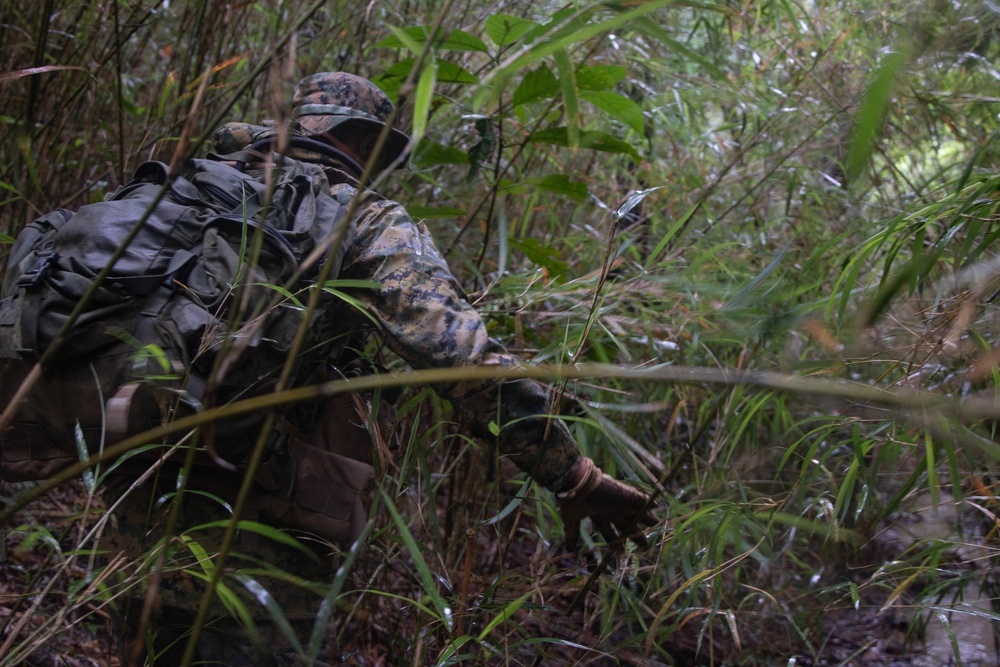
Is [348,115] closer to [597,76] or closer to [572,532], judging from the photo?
[597,76]

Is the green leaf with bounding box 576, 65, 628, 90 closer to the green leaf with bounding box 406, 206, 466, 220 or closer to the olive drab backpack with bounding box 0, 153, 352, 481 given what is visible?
the green leaf with bounding box 406, 206, 466, 220

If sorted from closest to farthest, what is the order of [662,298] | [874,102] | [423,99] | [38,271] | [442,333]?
1. [874,102]
2. [423,99]
3. [38,271]
4. [442,333]
5. [662,298]

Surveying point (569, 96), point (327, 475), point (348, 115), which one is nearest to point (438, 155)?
point (348, 115)

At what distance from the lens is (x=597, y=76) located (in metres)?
1.74

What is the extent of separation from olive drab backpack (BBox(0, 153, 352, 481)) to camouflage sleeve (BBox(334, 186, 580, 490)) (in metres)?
0.10

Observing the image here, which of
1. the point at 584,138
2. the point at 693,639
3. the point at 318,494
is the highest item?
the point at 584,138

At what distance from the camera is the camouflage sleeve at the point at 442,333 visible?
148 centimetres

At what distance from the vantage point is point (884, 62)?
0.66m

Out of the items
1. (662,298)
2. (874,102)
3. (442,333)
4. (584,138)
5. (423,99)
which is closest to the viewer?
(874,102)

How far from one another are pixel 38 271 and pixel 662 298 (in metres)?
1.43

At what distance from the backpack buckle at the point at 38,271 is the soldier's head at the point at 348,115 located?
65 centimetres

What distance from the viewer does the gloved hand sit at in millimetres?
1563

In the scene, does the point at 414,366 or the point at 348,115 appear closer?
the point at 414,366

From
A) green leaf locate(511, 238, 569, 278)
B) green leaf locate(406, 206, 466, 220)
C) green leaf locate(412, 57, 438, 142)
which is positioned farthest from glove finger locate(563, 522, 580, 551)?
green leaf locate(412, 57, 438, 142)
